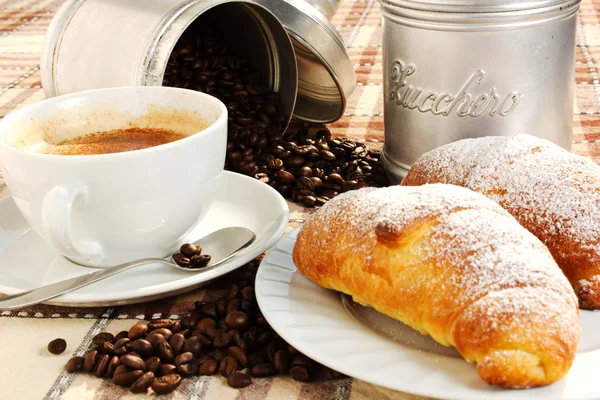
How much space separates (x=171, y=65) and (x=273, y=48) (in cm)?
31

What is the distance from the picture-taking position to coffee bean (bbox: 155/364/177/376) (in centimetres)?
108

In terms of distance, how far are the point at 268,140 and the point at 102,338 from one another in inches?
37.1

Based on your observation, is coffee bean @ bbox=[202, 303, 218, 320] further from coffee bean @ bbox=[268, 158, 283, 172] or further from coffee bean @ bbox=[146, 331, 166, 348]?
coffee bean @ bbox=[268, 158, 283, 172]

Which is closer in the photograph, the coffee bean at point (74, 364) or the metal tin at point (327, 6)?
the coffee bean at point (74, 364)

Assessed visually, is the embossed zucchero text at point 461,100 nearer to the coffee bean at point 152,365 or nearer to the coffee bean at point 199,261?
the coffee bean at point 199,261

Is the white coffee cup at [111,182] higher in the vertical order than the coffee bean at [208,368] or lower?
higher

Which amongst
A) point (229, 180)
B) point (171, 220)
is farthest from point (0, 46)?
point (171, 220)

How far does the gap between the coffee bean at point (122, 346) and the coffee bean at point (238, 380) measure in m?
0.17

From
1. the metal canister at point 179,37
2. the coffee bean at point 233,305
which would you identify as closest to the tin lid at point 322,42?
the metal canister at point 179,37

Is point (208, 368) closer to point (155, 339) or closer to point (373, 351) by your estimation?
point (155, 339)

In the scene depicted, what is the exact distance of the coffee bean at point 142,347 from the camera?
1.11 metres

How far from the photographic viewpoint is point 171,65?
2104mm

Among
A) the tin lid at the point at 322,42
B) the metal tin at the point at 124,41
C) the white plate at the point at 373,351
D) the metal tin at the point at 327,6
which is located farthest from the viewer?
the metal tin at the point at 327,6

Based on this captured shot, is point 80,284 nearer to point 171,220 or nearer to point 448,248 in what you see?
point 171,220
